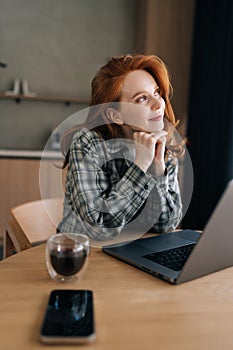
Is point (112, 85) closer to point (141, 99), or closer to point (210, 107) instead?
point (141, 99)

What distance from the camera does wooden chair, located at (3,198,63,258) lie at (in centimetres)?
148

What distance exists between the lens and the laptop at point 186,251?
0.79 m

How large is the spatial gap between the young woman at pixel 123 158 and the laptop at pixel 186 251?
0.11 m

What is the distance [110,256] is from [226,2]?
2.58 m

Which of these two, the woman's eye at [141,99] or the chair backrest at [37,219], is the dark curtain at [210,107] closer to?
the chair backrest at [37,219]

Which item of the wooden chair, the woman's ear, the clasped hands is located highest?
the woman's ear

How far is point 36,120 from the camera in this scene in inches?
148

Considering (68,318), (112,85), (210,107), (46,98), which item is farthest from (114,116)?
(46,98)

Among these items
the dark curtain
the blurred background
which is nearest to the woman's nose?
the dark curtain

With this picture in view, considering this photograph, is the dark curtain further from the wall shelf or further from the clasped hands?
the clasped hands

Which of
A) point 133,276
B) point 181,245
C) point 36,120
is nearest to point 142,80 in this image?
point 181,245

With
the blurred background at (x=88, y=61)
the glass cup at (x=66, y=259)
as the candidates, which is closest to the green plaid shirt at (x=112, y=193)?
the glass cup at (x=66, y=259)

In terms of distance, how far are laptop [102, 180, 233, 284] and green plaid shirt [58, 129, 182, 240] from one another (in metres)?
0.09

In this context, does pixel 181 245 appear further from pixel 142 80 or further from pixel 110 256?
pixel 142 80
